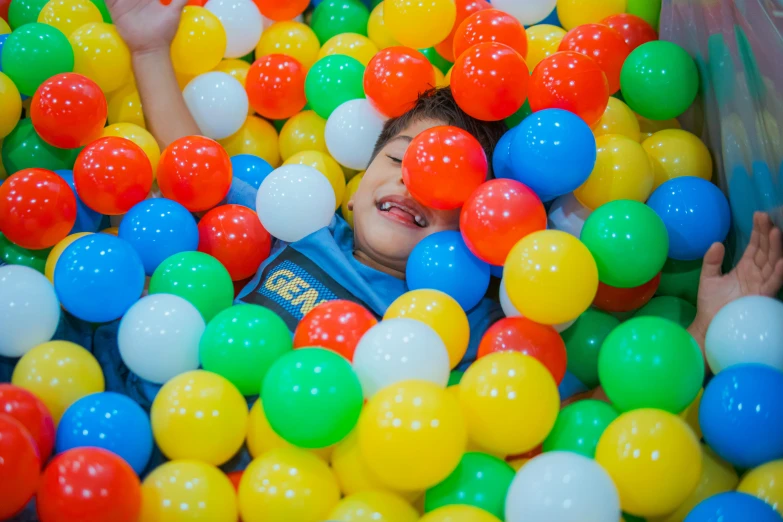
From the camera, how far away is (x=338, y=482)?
3.81 ft

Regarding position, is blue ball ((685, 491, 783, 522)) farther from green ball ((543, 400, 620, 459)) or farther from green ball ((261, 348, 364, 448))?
green ball ((261, 348, 364, 448))

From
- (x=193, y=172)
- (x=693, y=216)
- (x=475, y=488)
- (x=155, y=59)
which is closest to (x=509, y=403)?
(x=475, y=488)

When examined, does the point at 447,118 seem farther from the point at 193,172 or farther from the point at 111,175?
the point at 111,175

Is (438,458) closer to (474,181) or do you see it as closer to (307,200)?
(474,181)

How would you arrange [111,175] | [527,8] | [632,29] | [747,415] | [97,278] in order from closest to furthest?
[747,415] → [97,278] → [111,175] → [632,29] → [527,8]

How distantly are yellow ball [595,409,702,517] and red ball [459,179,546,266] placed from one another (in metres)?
0.39

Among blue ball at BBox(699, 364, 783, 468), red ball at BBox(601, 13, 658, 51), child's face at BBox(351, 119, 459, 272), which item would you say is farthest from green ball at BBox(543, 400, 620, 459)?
red ball at BBox(601, 13, 658, 51)

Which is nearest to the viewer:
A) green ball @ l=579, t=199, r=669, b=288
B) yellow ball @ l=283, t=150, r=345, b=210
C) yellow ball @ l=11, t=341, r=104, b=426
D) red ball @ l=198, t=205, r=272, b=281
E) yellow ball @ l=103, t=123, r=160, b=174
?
yellow ball @ l=11, t=341, r=104, b=426

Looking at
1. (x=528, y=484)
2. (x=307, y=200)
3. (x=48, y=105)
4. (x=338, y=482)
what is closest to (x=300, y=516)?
(x=338, y=482)

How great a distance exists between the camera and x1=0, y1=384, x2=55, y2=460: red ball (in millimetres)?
1077

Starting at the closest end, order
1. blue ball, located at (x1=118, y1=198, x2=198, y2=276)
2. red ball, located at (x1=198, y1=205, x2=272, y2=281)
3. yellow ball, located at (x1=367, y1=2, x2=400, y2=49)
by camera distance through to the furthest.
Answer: blue ball, located at (x1=118, y1=198, x2=198, y2=276)
red ball, located at (x1=198, y1=205, x2=272, y2=281)
yellow ball, located at (x1=367, y1=2, x2=400, y2=49)

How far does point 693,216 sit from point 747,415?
0.45m

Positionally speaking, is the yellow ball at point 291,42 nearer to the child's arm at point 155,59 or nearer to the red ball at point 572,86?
the child's arm at point 155,59

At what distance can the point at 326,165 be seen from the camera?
185cm
